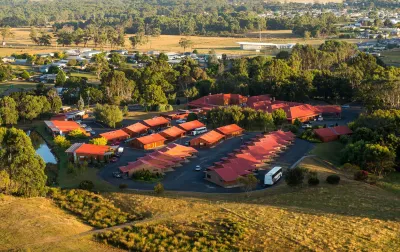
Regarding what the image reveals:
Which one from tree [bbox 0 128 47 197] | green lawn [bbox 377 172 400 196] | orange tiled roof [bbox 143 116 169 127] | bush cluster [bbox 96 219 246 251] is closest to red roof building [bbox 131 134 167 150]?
orange tiled roof [bbox 143 116 169 127]

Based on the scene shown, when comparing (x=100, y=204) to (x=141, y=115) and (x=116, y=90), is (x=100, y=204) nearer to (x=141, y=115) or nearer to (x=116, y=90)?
(x=141, y=115)

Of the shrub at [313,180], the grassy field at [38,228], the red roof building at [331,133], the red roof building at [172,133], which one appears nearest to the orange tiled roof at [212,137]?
the red roof building at [172,133]

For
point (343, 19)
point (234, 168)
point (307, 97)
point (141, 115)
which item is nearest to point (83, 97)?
point (141, 115)

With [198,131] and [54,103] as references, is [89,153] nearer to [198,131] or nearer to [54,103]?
[198,131]

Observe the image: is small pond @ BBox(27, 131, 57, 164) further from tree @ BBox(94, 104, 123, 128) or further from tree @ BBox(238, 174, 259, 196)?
tree @ BBox(238, 174, 259, 196)

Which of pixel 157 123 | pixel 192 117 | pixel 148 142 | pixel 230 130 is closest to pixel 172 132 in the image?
pixel 148 142
